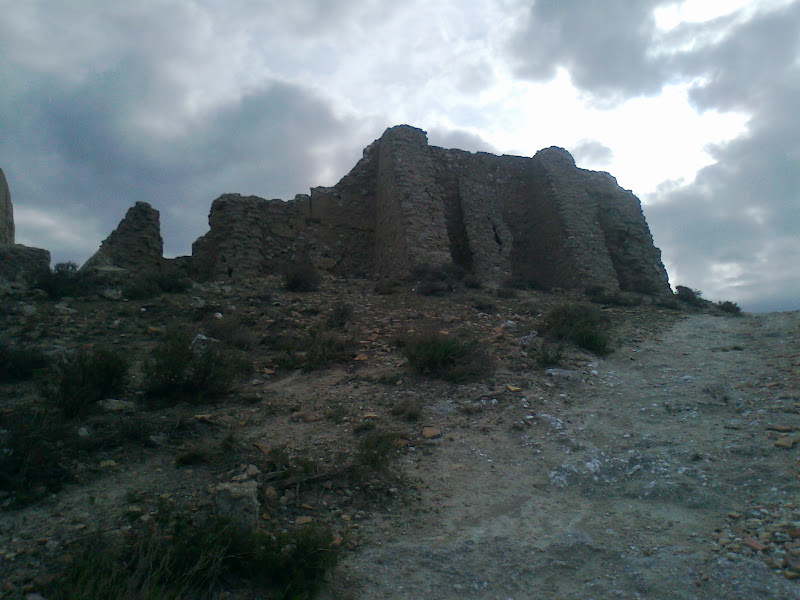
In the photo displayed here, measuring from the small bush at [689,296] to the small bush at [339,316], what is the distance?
9.20 meters

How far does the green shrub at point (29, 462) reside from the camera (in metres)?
3.57

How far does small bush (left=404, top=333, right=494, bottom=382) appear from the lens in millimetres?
6191

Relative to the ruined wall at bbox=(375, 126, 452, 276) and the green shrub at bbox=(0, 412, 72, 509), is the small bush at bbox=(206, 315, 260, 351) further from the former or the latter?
the ruined wall at bbox=(375, 126, 452, 276)

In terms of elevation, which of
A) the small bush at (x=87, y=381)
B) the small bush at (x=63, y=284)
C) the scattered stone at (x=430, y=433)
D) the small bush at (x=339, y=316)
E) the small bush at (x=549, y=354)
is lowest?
the scattered stone at (x=430, y=433)

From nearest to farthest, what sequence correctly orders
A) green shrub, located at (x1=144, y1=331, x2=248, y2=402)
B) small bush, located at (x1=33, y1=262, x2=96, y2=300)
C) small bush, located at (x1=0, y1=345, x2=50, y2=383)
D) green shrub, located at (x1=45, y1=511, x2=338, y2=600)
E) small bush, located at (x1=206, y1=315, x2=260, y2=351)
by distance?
green shrub, located at (x1=45, y1=511, x2=338, y2=600), green shrub, located at (x1=144, y1=331, x2=248, y2=402), small bush, located at (x1=0, y1=345, x2=50, y2=383), small bush, located at (x1=206, y1=315, x2=260, y2=351), small bush, located at (x1=33, y1=262, x2=96, y2=300)

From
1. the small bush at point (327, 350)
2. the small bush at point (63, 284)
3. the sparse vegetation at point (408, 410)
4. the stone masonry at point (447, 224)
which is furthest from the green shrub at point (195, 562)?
the stone masonry at point (447, 224)

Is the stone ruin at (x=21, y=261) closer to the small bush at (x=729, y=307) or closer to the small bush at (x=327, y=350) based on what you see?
the small bush at (x=327, y=350)

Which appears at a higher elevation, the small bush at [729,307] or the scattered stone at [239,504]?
the small bush at [729,307]

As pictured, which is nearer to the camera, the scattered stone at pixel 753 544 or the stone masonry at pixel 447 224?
the scattered stone at pixel 753 544

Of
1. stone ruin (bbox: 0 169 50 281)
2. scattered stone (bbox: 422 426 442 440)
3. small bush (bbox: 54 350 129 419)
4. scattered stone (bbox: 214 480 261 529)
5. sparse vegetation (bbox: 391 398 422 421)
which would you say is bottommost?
scattered stone (bbox: 214 480 261 529)

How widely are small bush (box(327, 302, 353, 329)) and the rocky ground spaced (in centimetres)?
24

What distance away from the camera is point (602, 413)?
218 inches

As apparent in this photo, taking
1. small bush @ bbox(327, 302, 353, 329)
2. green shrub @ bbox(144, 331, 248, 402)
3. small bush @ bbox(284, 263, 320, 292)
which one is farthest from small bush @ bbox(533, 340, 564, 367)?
small bush @ bbox(284, 263, 320, 292)

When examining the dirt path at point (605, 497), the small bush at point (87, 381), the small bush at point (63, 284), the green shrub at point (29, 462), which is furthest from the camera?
the small bush at point (63, 284)
